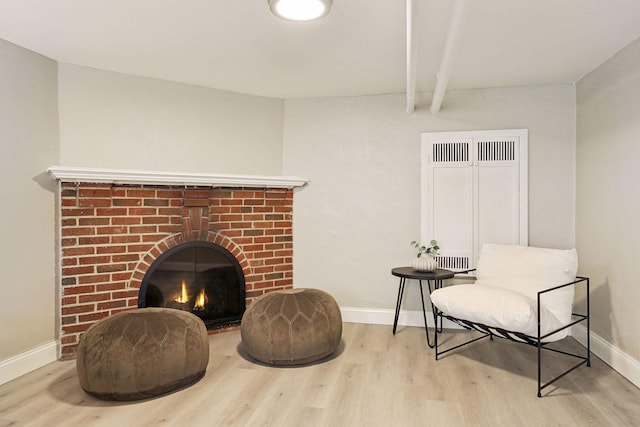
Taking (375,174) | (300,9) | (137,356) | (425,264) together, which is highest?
(300,9)

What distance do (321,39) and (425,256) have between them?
191 cm

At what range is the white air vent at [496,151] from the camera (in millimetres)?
3590

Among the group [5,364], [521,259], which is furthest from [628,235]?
[5,364]

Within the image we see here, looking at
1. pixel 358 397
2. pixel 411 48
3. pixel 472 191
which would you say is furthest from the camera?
pixel 472 191

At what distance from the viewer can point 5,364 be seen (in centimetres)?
259

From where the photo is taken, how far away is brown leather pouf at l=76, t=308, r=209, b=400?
7.34 ft

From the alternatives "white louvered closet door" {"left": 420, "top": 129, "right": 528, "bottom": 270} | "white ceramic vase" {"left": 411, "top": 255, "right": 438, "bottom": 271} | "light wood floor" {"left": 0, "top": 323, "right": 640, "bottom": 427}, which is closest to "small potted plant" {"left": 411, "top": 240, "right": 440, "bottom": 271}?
"white ceramic vase" {"left": 411, "top": 255, "right": 438, "bottom": 271}

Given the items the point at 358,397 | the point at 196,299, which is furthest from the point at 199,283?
the point at 358,397

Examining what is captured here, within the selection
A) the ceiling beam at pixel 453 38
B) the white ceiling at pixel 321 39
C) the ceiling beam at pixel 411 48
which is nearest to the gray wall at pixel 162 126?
the white ceiling at pixel 321 39

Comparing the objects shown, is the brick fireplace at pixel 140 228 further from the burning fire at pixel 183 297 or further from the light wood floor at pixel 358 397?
the light wood floor at pixel 358 397

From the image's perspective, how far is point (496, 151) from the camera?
3.62 m

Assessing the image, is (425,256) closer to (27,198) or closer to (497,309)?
(497,309)

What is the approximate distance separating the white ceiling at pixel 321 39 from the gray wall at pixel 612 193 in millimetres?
195

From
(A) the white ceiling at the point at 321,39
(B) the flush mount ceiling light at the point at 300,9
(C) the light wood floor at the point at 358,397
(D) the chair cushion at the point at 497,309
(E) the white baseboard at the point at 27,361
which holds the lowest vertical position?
(C) the light wood floor at the point at 358,397
